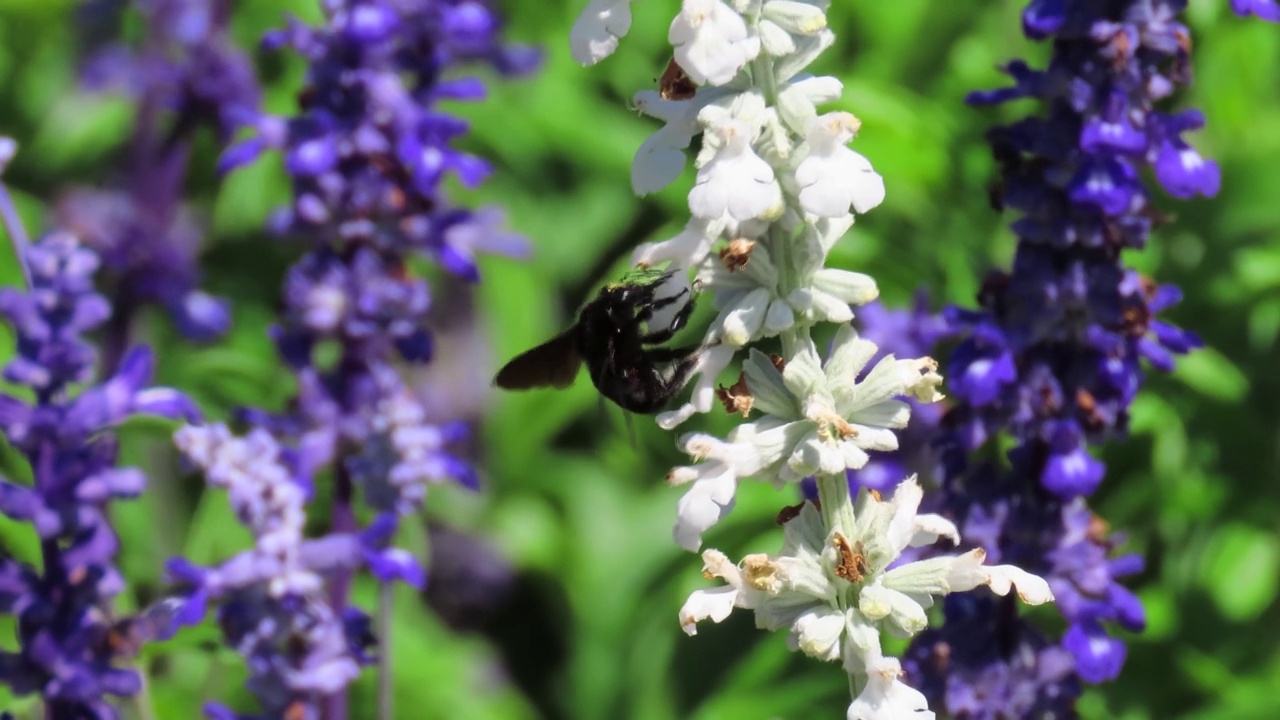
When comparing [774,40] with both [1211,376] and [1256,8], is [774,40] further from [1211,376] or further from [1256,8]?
[1211,376]

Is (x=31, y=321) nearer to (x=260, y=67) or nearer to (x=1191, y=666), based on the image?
(x=1191, y=666)

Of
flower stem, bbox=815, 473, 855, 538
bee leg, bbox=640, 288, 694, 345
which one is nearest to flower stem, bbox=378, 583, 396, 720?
bee leg, bbox=640, 288, 694, 345

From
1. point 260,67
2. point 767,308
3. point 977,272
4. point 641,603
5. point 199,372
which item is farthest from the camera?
point 260,67

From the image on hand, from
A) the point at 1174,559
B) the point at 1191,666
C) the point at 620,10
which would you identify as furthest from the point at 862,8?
the point at 620,10

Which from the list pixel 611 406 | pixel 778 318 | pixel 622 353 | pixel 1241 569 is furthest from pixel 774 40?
pixel 611 406

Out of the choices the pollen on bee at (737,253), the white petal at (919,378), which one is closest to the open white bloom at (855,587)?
the white petal at (919,378)
